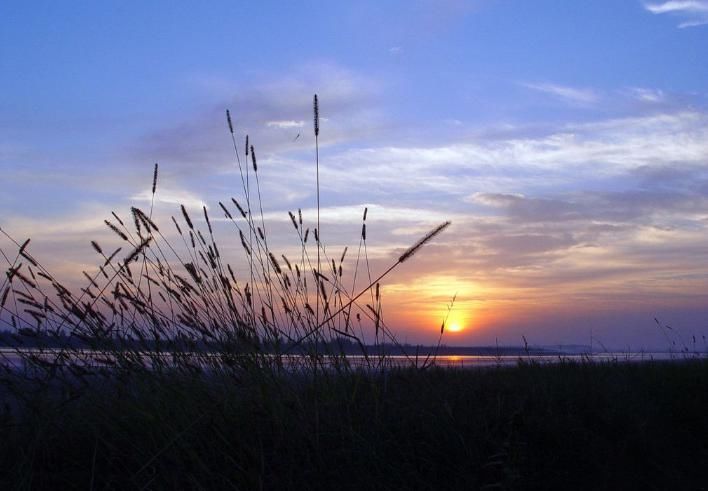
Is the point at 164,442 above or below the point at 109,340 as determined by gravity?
below

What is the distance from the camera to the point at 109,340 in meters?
4.39

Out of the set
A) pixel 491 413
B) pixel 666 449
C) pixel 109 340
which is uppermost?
pixel 109 340

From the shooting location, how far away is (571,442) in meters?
4.22

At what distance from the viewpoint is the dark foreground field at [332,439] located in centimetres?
361

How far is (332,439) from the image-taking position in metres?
3.83

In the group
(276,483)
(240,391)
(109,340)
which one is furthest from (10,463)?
(276,483)

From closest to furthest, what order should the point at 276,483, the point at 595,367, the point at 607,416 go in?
1. the point at 276,483
2. the point at 607,416
3. the point at 595,367

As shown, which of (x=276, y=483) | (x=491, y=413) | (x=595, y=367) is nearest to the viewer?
(x=276, y=483)

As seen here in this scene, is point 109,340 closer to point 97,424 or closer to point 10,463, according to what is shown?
point 97,424

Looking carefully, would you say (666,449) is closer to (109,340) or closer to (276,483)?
(276,483)

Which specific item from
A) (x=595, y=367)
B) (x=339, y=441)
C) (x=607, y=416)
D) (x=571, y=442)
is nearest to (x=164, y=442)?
(x=339, y=441)

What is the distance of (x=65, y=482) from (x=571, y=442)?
2829mm

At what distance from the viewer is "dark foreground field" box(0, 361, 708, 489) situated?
361 cm

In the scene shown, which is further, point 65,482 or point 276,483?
point 65,482
